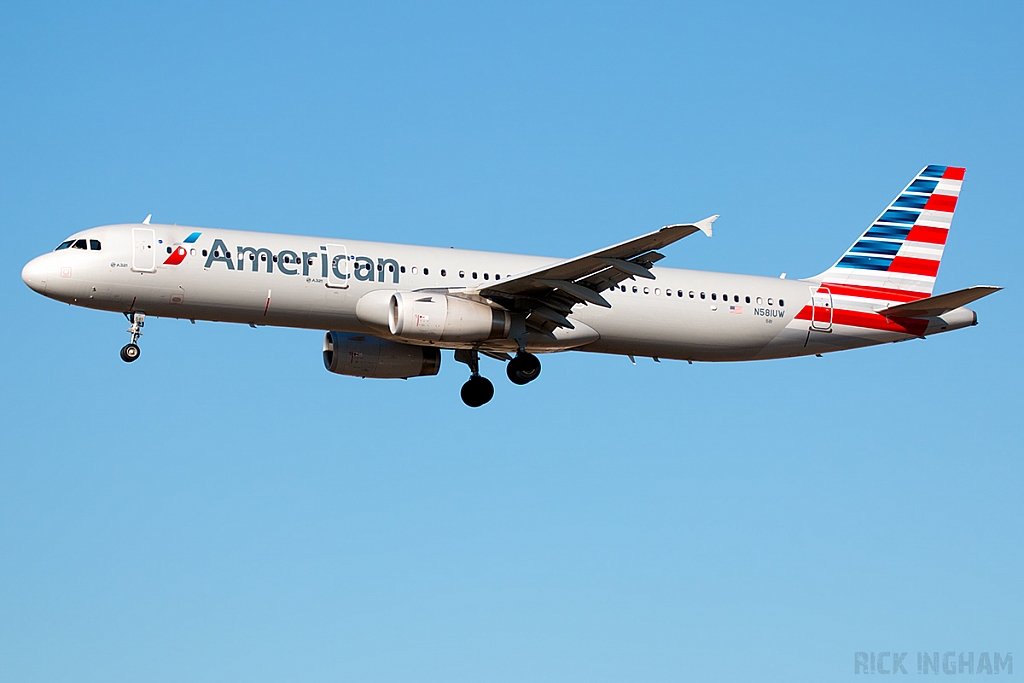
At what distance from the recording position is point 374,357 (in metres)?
41.2

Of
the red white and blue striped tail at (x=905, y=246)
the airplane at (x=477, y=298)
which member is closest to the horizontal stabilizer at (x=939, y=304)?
the airplane at (x=477, y=298)

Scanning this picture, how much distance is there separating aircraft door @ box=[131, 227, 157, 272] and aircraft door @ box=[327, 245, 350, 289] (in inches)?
177

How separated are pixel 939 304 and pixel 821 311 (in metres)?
3.43

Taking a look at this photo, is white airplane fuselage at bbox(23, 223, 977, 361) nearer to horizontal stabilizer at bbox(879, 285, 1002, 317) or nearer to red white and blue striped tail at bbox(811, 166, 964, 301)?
horizontal stabilizer at bbox(879, 285, 1002, 317)

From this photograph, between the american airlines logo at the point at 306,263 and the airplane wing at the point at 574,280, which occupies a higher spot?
the american airlines logo at the point at 306,263

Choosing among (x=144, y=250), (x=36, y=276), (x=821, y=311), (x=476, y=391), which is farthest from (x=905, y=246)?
(x=36, y=276)

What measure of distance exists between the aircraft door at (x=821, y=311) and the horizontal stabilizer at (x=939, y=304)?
1581 mm

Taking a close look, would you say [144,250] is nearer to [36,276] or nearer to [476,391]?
[36,276]

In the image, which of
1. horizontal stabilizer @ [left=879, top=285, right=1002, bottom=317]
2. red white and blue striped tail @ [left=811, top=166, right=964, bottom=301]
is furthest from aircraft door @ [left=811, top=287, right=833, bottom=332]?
horizontal stabilizer @ [left=879, top=285, right=1002, bottom=317]

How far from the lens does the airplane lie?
36156 millimetres

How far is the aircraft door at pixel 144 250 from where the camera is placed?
36125mm

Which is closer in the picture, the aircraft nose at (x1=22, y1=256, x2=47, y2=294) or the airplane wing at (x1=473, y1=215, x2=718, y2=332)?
the airplane wing at (x1=473, y1=215, x2=718, y2=332)

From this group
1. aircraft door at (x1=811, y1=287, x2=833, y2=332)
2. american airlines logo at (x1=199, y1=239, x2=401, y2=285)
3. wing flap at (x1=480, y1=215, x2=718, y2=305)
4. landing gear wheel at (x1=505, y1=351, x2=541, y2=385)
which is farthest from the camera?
aircraft door at (x1=811, y1=287, x2=833, y2=332)

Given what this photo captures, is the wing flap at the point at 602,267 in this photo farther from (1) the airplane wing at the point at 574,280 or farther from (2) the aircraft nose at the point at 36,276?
(2) the aircraft nose at the point at 36,276
